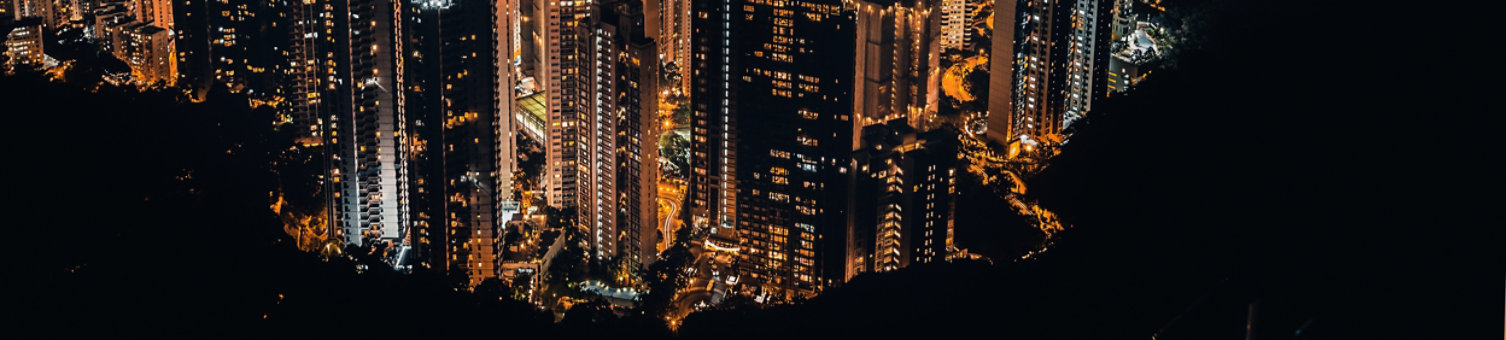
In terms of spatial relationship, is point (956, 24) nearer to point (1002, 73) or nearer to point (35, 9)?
point (1002, 73)

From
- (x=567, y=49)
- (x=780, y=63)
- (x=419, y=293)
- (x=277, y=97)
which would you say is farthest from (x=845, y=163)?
(x=419, y=293)

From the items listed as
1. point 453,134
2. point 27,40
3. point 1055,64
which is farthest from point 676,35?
point 27,40

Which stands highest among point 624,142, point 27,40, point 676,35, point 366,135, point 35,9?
point 27,40

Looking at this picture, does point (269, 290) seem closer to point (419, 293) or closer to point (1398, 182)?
point (419, 293)

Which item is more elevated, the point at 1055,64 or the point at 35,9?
the point at 35,9

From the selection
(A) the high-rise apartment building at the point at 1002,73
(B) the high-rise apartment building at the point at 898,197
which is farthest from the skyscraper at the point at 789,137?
(A) the high-rise apartment building at the point at 1002,73

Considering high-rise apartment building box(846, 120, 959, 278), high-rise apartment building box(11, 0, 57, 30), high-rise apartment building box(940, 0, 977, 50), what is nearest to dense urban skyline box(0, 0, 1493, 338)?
high-rise apartment building box(846, 120, 959, 278)

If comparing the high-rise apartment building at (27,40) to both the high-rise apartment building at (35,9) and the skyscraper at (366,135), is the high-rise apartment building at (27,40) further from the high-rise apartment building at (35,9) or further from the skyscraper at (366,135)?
the skyscraper at (366,135)

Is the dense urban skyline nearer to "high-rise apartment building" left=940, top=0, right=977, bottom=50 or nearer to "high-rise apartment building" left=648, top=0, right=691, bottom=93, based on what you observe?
"high-rise apartment building" left=648, top=0, right=691, bottom=93
